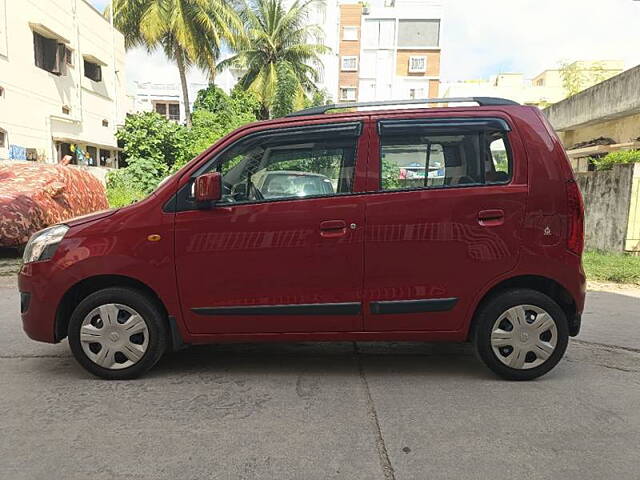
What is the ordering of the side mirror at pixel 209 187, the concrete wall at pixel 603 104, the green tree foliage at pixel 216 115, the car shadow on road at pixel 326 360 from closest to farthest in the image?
the side mirror at pixel 209 187 → the car shadow on road at pixel 326 360 → the concrete wall at pixel 603 104 → the green tree foliage at pixel 216 115

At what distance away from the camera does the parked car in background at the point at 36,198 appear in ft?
28.3

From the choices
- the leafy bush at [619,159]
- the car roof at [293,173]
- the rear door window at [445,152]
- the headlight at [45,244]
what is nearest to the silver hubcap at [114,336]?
the headlight at [45,244]

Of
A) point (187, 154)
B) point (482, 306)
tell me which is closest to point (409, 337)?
point (482, 306)

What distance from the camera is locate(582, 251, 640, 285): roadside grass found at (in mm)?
7482

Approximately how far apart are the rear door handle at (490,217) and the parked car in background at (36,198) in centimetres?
800

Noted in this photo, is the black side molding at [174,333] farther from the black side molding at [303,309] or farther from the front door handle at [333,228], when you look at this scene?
the front door handle at [333,228]

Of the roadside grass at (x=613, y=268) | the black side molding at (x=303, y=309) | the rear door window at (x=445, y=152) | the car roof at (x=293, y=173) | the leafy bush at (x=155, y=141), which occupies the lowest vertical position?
the roadside grass at (x=613, y=268)

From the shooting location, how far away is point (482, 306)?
3.75 m

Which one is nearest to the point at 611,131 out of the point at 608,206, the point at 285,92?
the point at 608,206

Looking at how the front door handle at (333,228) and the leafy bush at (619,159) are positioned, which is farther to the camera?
the leafy bush at (619,159)

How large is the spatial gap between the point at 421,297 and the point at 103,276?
2.36m

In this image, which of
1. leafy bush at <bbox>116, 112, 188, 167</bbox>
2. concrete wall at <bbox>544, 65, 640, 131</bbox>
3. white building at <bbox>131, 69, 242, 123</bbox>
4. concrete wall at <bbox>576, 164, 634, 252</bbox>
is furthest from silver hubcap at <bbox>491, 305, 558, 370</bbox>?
white building at <bbox>131, 69, 242, 123</bbox>

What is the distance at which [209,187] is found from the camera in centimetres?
354

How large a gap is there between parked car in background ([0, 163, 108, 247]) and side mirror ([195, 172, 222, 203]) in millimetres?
6593
